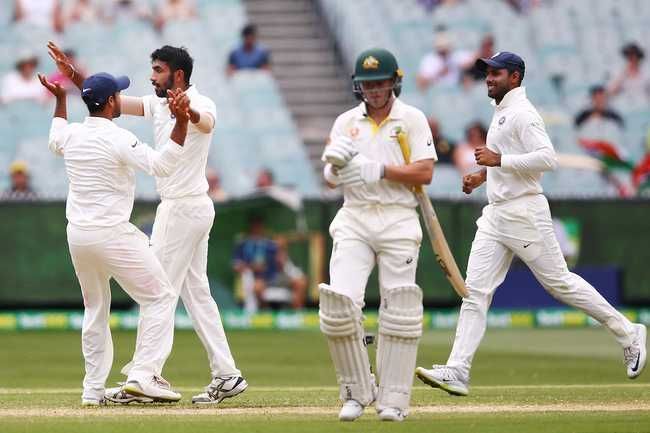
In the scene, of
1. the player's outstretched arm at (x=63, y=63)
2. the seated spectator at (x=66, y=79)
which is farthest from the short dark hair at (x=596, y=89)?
the player's outstretched arm at (x=63, y=63)

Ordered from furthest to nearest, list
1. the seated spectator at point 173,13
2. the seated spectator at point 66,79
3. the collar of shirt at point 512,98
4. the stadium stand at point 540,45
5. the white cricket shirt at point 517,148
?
1. the stadium stand at point 540,45
2. the seated spectator at point 173,13
3. the seated spectator at point 66,79
4. the collar of shirt at point 512,98
5. the white cricket shirt at point 517,148

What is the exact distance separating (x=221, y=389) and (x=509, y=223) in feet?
6.65

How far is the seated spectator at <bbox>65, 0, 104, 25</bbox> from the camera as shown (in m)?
19.4

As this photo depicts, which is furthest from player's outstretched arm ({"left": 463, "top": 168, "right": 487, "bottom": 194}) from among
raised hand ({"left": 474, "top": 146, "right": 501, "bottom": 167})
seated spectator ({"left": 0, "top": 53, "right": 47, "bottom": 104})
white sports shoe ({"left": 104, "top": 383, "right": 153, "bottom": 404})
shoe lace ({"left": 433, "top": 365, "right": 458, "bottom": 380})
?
seated spectator ({"left": 0, "top": 53, "right": 47, "bottom": 104})

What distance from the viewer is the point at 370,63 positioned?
7.57 meters

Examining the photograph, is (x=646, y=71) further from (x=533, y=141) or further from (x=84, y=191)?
(x=84, y=191)

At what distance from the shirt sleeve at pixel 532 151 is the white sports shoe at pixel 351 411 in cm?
207

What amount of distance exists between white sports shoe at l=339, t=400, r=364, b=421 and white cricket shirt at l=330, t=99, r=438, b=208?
3.30 feet

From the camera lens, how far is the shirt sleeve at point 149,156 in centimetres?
802

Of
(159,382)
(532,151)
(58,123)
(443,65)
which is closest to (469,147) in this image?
(443,65)

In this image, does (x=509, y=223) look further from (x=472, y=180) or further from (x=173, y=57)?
(x=173, y=57)

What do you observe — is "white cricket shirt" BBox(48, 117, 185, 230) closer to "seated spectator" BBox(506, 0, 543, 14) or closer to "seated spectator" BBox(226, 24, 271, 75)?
"seated spectator" BBox(226, 24, 271, 75)

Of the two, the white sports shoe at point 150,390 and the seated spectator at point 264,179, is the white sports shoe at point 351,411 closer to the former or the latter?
the white sports shoe at point 150,390

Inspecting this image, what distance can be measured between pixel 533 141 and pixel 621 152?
11560 mm
